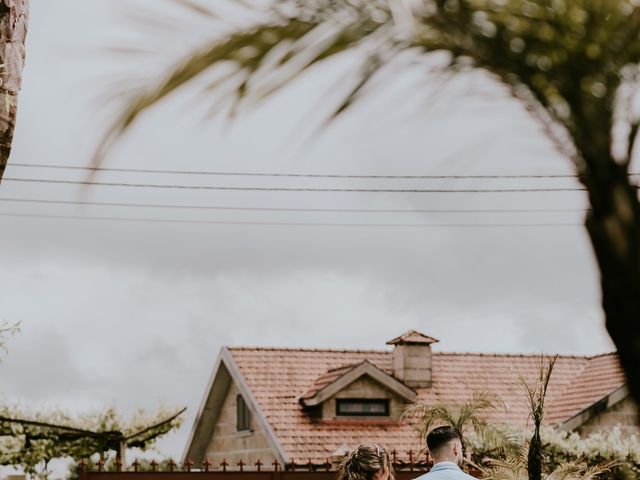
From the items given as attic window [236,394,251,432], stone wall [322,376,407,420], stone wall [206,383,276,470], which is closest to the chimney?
stone wall [322,376,407,420]

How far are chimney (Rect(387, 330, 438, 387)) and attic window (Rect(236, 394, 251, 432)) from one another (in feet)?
12.5

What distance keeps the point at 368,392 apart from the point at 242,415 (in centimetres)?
381

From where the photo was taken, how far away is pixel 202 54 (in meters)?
2.01

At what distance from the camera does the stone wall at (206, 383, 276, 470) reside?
995 inches

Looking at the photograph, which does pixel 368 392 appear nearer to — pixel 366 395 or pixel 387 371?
pixel 366 395

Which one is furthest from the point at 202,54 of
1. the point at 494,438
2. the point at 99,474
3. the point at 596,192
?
the point at 494,438

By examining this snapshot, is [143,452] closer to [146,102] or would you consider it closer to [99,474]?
[99,474]

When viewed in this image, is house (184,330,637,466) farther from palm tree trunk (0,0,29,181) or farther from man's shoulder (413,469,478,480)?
palm tree trunk (0,0,29,181)

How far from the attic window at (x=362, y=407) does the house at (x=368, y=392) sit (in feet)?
0.07

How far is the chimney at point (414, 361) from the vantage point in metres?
25.2

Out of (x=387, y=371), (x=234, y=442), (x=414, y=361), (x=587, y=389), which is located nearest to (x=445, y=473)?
(x=414, y=361)

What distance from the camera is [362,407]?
24688mm

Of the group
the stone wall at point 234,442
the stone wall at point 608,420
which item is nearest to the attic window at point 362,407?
the stone wall at point 234,442

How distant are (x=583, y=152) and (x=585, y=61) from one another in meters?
0.16
